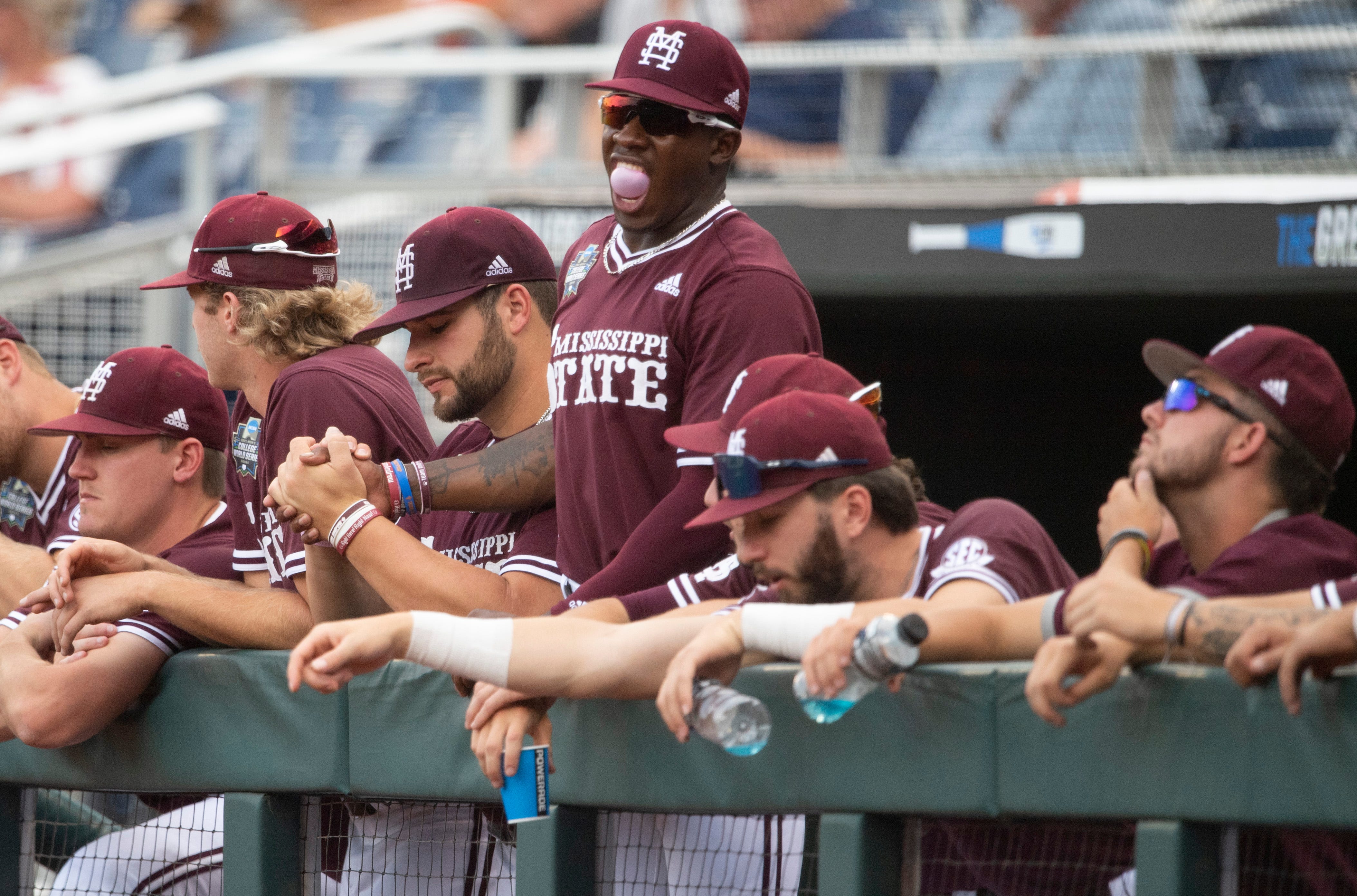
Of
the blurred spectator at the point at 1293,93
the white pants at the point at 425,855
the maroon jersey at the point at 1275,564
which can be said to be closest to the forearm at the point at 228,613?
the white pants at the point at 425,855

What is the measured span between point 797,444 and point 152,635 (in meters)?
1.42

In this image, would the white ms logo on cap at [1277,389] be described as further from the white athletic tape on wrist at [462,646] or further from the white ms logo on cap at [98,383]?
the white ms logo on cap at [98,383]

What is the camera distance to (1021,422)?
6.39 meters

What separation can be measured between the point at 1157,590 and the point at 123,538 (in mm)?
2624

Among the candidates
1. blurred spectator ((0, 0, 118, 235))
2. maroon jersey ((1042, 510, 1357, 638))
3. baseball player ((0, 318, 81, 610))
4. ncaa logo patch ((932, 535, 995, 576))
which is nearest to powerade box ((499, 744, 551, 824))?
ncaa logo patch ((932, 535, 995, 576))

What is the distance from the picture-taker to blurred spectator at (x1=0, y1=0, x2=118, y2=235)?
346 inches

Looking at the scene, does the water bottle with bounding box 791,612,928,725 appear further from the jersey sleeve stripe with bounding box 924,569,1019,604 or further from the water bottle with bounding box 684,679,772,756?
the jersey sleeve stripe with bounding box 924,569,1019,604

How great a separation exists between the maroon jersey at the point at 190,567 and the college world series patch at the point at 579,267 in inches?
40.2

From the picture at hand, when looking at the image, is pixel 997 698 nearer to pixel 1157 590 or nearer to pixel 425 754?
pixel 1157 590

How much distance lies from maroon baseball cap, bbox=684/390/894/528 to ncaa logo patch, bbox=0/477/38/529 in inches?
104

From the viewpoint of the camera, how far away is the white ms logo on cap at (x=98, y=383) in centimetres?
391

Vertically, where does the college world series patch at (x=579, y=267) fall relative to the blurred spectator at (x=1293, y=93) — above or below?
below

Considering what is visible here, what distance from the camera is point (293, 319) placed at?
3.63m

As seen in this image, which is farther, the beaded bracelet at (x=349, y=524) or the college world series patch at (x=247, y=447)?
the college world series patch at (x=247, y=447)
